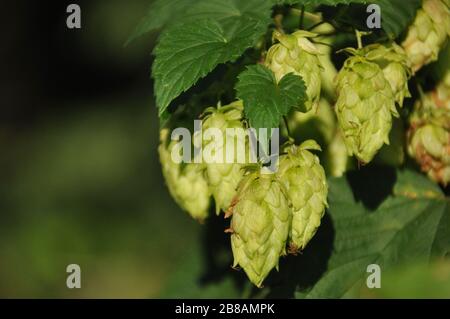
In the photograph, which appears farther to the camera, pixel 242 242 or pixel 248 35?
pixel 248 35

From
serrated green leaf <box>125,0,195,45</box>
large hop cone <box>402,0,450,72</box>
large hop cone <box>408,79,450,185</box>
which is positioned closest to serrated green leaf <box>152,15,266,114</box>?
serrated green leaf <box>125,0,195,45</box>

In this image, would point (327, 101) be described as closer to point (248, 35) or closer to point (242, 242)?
point (248, 35)

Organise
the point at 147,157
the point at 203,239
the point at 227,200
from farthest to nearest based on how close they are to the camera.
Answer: the point at 147,157, the point at 203,239, the point at 227,200

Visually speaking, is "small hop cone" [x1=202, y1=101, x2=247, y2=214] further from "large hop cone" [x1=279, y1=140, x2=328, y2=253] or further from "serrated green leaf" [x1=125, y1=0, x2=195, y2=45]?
"serrated green leaf" [x1=125, y1=0, x2=195, y2=45]

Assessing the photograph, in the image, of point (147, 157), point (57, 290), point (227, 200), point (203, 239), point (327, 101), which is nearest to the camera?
point (227, 200)

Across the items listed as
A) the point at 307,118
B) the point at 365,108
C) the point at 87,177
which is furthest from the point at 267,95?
the point at 87,177

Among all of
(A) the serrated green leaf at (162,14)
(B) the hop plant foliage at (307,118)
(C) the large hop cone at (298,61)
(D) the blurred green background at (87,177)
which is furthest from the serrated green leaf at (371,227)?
(D) the blurred green background at (87,177)

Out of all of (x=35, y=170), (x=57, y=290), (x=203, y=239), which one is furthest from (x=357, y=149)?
(x=35, y=170)

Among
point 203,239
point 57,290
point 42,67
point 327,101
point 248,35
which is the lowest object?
point 57,290
